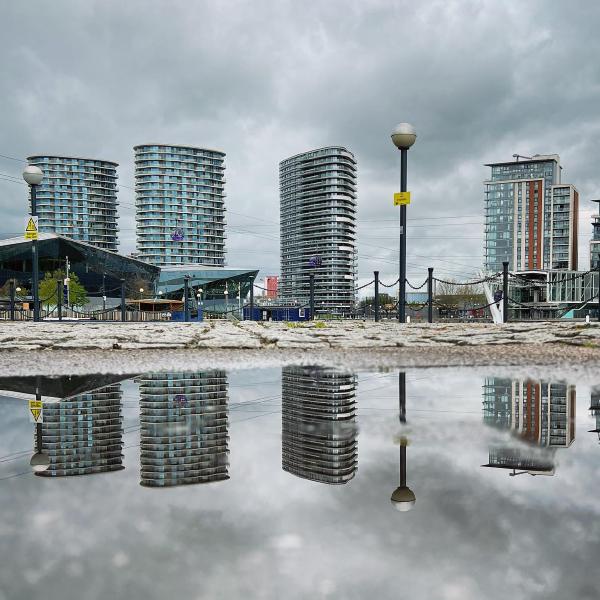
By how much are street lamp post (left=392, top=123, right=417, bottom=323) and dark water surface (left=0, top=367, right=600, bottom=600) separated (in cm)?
666

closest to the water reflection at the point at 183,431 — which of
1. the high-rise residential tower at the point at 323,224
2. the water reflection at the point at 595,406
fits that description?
the water reflection at the point at 595,406

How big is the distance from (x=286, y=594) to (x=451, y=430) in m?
1.86

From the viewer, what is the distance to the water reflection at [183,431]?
2182 mm

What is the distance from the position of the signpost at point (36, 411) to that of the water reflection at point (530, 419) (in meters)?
2.60

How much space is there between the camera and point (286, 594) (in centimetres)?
126

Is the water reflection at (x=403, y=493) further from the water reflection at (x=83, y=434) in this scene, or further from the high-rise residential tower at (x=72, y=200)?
the high-rise residential tower at (x=72, y=200)

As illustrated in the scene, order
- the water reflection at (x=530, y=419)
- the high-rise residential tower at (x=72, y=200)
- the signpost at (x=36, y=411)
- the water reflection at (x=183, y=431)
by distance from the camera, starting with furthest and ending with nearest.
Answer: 1. the high-rise residential tower at (x=72, y=200)
2. the signpost at (x=36, y=411)
3. the water reflection at (x=530, y=419)
4. the water reflection at (x=183, y=431)

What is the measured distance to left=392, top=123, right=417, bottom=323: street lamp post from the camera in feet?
31.2

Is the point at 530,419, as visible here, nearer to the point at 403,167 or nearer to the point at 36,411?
the point at 36,411

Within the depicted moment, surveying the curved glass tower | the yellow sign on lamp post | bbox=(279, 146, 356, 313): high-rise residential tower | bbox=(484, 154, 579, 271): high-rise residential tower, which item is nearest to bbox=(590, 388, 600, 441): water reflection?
the yellow sign on lamp post

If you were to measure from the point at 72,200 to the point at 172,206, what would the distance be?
27889 mm

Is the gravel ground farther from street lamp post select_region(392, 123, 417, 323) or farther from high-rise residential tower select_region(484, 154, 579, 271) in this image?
high-rise residential tower select_region(484, 154, 579, 271)

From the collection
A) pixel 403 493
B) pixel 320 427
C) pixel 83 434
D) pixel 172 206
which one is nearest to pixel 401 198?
pixel 320 427

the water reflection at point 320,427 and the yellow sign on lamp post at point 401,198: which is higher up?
the yellow sign on lamp post at point 401,198
